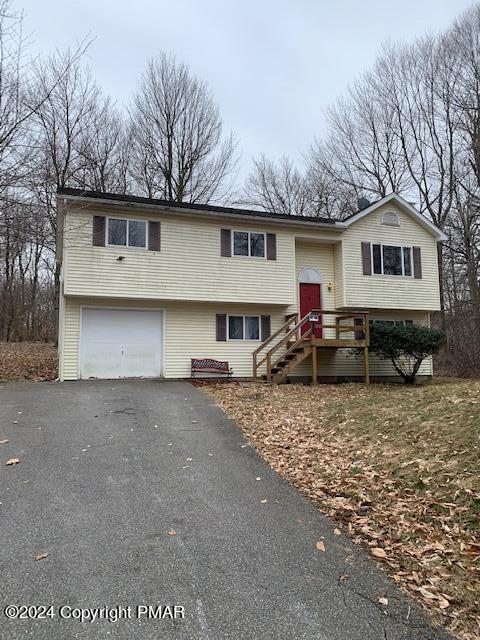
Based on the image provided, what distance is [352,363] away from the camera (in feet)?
55.4

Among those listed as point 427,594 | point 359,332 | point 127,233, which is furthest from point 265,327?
point 427,594

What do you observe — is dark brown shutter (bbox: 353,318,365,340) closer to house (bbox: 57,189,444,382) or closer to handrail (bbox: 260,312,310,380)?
house (bbox: 57,189,444,382)

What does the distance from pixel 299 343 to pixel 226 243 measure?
4.41 meters

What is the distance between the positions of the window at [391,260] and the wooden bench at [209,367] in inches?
282

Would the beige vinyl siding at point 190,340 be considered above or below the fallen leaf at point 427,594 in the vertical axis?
above

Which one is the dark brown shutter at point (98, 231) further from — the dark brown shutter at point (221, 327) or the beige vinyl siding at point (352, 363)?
the beige vinyl siding at point (352, 363)

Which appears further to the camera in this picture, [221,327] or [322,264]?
[322,264]

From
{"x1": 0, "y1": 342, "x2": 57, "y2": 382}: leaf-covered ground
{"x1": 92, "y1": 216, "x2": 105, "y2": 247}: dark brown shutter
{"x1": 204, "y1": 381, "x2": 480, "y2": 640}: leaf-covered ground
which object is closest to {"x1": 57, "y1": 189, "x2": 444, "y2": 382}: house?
{"x1": 92, "y1": 216, "x2": 105, "y2": 247}: dark brown shutter

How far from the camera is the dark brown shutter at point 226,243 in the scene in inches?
591

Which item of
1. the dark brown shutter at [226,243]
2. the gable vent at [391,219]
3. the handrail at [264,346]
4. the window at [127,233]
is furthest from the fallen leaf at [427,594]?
the gable vent at [391,219]

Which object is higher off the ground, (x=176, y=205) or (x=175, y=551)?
(x=176, y=205)

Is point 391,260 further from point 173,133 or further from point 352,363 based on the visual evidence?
point 173,133

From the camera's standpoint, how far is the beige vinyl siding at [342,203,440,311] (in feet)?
53.9

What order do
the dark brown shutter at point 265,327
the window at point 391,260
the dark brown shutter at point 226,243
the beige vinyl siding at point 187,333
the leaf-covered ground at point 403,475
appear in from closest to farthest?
the leaf-covered ground at point 403,475, the beige vinyl siding at point 187,333, the dark brown shutter at point 226,243, the dark brown shutter at point 265,327, the window at point 391,260
